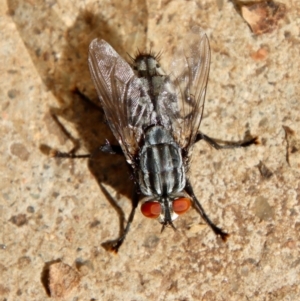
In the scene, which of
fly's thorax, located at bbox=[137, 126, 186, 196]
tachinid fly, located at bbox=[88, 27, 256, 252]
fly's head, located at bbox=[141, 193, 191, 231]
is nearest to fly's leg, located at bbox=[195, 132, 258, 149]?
tachinid fly, located at bbox=[88, 27, 256, 252]

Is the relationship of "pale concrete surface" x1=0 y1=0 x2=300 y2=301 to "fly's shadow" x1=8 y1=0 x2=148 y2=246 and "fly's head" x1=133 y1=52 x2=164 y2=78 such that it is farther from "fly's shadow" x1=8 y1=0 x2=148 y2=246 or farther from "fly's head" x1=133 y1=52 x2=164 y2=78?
"fly's head" x1=133 y1=52 x2=164 y2=78

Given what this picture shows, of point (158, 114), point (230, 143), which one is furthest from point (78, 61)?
point (230, 143)

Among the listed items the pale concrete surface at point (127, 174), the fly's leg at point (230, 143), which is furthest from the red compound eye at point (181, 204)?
the fly's leg at point (230, 143)

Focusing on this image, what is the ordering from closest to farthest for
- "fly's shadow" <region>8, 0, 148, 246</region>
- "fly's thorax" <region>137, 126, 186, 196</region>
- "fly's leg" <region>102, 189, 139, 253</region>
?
"fly's thorax" <region>137, 126, 186, 196</region> < "fly's leg" <region>102, 189, 139, 253</region> < "fly's shadow" <region>8, 0, 148, 246</region>

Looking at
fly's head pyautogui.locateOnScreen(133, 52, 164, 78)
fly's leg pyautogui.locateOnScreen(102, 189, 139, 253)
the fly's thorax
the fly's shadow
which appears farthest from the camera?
the fly's shadow

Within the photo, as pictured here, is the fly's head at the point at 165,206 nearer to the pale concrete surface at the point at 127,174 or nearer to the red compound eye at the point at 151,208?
the red compound eye at the point at 151,208

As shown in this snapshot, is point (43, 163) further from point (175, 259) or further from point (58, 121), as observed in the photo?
point (175, 259)
